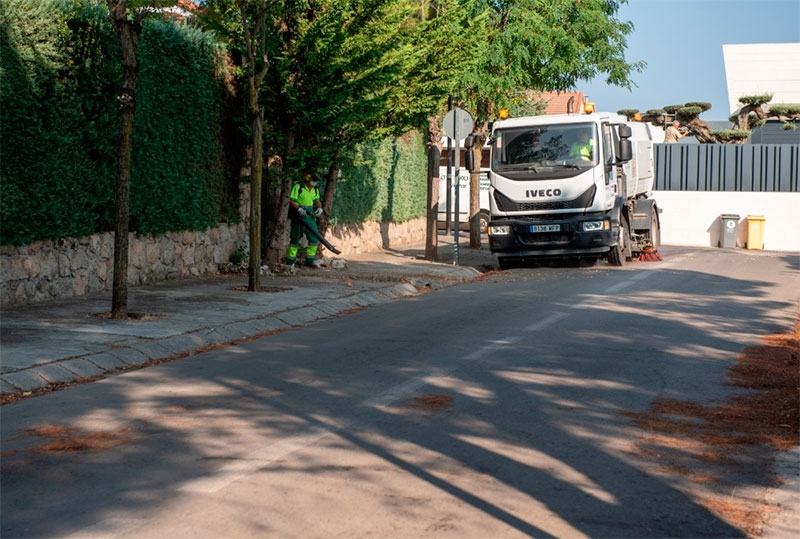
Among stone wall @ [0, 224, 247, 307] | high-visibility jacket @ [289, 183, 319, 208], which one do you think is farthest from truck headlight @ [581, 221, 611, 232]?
stone wall @ [0, 224, 247, 307]

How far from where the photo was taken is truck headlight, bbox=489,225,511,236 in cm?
2339

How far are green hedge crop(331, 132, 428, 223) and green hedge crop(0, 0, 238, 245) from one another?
4450 millimetres

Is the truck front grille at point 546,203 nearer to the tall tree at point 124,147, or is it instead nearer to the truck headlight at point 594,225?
the truck headlight at point 594,225

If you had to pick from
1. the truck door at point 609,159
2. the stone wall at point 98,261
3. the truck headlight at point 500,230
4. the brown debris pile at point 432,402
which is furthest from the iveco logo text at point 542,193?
the brown debris pile at point 432,402

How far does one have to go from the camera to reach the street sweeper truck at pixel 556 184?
2288 centimetres

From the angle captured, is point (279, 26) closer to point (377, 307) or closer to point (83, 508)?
point (377, 307)

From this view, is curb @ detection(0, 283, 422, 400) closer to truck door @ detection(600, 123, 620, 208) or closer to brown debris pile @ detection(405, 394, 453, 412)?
brown debris pile @ detection(405, 394, 453, 412)

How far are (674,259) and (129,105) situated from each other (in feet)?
57.8

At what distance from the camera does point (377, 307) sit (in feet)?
53.0

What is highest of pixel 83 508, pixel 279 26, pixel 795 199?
pixel 279 26

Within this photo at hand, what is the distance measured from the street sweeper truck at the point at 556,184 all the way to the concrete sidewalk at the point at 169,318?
2.37 metres

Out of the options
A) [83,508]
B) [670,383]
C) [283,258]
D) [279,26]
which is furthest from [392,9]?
[83,508]

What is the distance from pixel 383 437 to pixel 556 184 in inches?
628

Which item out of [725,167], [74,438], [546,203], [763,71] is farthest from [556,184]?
[763,71]
